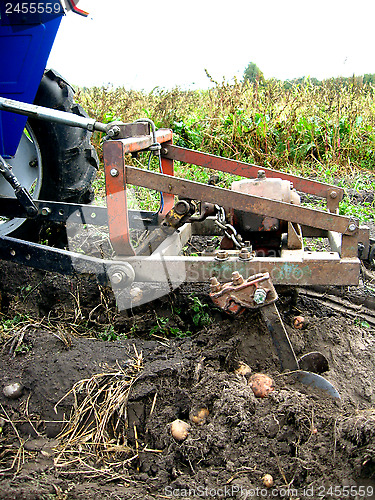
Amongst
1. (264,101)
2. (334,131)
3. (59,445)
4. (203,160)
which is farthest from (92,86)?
(59,445)

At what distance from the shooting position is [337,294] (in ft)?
10.8

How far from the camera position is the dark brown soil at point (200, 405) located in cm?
180

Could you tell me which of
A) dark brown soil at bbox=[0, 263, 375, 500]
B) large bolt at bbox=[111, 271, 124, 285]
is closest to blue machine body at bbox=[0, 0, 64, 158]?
large bolt at bbox=[111, 271, 124, 285]

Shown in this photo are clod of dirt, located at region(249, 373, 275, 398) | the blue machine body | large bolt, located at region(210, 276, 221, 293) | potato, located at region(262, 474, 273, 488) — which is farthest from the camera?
the blue machine body

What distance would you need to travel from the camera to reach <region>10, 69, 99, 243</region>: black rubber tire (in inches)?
124

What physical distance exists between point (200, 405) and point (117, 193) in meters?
1.14

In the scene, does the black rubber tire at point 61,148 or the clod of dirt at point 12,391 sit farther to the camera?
the black rubber tire at point 61,148

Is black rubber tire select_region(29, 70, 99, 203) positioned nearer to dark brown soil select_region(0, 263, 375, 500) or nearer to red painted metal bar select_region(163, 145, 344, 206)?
red painted metal bar select_region(163, 145, 344, 206)

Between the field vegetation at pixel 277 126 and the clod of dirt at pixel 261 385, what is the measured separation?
11.9 ft

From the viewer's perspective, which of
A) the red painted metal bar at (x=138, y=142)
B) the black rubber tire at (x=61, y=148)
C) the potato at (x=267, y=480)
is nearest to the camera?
the potato at (x=267, y=480)

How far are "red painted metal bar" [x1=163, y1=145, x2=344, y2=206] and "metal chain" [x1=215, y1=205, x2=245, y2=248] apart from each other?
1.52ft

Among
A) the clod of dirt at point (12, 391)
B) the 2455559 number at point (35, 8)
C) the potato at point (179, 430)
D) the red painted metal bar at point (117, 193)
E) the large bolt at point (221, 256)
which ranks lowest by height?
the potato at point (179, 430)

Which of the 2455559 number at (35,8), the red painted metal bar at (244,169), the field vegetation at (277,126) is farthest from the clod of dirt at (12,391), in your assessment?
the field vegetation at (277,126)

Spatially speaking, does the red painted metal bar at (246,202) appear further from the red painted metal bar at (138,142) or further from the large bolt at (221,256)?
the large bolt at (221,256)
